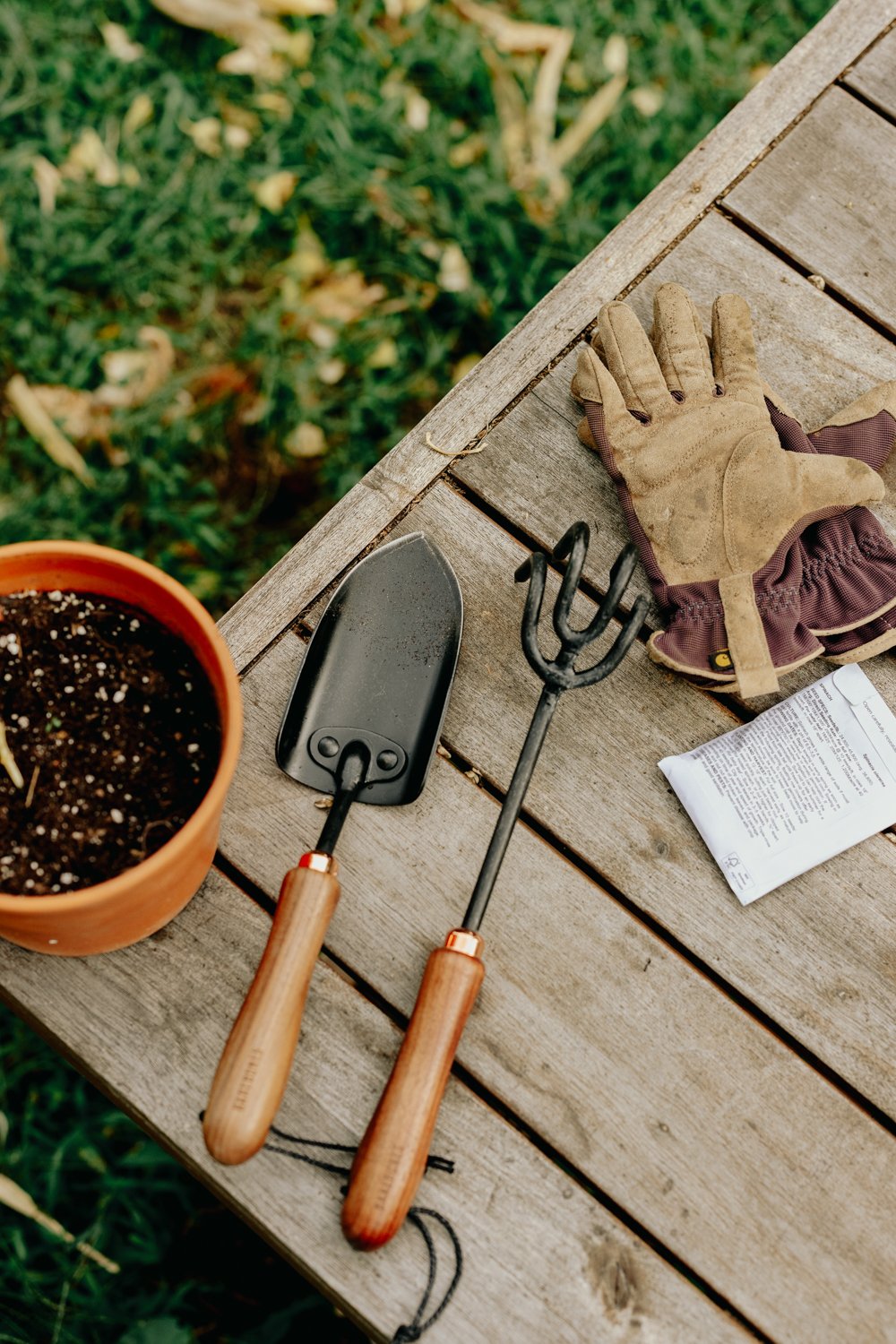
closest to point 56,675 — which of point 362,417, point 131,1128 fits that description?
point 131,1128

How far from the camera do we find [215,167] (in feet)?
5.72

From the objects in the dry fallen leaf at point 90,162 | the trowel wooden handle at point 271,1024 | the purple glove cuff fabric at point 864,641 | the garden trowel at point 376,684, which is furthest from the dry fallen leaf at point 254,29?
the trowel wooden handle at point 271,1024

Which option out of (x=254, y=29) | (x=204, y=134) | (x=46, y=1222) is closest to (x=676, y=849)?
(x=46, y=1222)

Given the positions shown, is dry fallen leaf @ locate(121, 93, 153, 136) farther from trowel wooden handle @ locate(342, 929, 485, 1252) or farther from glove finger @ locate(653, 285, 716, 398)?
trowel wooden handle @ locate(342, 929, 485, 1252)

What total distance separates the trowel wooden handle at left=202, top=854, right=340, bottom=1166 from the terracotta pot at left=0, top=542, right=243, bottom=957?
0.10 meters

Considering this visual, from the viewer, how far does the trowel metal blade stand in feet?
3.41

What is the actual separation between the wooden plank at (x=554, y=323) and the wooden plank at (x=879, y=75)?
0.01 meters

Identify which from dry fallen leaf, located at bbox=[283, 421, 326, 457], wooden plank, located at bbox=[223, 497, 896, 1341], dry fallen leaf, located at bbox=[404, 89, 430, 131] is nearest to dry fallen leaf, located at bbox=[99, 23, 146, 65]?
dry fallen leaf, located at bbox=[404, 89, 430, 131]

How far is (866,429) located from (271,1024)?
87cm

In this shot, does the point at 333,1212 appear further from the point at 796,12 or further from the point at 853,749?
the point at 796,12

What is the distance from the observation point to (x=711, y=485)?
1.12 metres

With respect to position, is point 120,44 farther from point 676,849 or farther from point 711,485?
point 676,849

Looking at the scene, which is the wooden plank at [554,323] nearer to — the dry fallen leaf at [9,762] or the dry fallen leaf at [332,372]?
the dry fallen leaf at [9,762]

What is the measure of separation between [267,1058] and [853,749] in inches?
25.8
